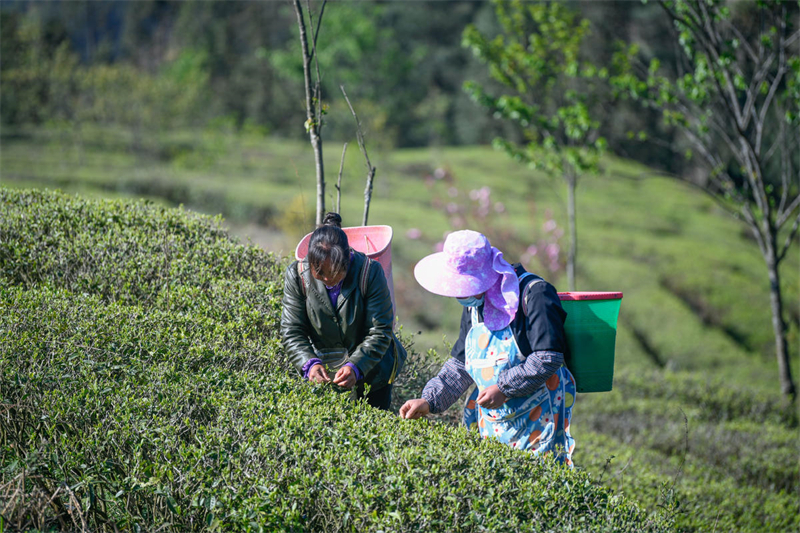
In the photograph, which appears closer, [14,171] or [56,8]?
[14,171]

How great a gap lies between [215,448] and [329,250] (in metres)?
0.92

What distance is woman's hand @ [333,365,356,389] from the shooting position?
2922 millimetres

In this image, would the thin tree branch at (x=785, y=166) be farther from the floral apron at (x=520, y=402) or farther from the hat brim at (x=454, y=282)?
the hat brim at (x=454, y=282)

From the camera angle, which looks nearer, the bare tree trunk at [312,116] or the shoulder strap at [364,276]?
the shoulder strap at [364,276]

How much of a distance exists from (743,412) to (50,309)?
25.4 ft

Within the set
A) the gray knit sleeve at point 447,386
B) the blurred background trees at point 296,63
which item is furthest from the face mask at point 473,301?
the blurred background trees at point 296,63

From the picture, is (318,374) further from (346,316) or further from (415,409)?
(415,409)

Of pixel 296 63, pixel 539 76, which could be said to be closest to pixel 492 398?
pixel 539 76

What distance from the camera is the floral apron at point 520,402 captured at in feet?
9.17

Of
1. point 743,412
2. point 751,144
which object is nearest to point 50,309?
point 751,144

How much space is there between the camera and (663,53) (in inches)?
1093

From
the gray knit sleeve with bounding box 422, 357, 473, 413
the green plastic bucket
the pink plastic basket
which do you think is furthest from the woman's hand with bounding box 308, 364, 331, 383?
the green plastic bucket

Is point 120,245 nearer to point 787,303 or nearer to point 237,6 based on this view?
point 787,303

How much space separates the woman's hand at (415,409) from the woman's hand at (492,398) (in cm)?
25
